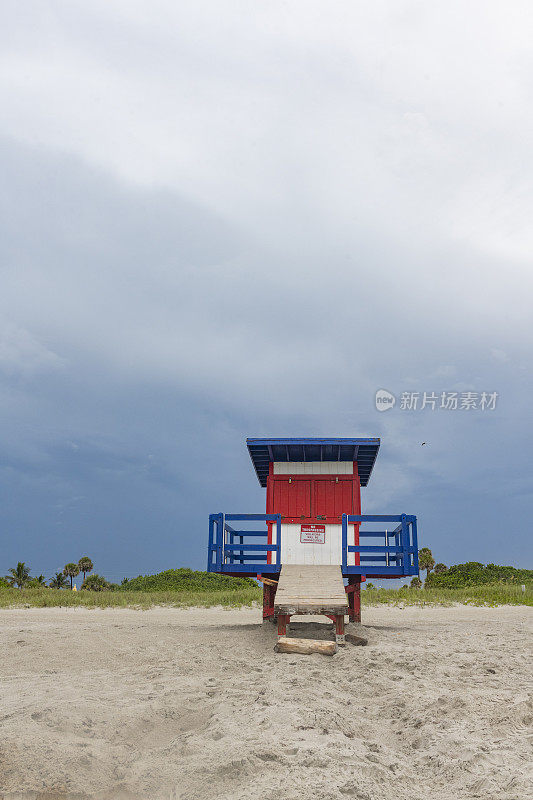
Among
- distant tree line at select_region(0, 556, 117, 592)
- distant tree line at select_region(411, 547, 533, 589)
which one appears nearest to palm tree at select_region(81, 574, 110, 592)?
distant tree line at select_region(0, 556, 117, 592)

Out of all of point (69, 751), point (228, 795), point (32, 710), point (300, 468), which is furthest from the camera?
point (300, 468)

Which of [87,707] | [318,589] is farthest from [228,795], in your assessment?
[318,589]

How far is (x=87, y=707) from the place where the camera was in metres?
6.67

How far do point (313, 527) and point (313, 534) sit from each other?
0.68ft

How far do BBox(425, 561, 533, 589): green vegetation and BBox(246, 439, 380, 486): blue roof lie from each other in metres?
24.4

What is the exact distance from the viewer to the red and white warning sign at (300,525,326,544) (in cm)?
1633

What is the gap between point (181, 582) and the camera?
125 ft

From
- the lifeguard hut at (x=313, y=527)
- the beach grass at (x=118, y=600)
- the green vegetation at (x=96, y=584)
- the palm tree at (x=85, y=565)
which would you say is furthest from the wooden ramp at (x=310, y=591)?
the palm tree at (x=85, y=565)

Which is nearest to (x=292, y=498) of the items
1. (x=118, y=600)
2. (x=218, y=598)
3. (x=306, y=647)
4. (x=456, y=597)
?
(x=306, y=647)

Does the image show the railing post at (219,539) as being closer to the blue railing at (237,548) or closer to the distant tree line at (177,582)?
the blue railing at (237,548)

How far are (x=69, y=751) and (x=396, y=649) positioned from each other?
7.42m

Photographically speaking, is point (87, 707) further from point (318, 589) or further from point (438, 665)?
point (318, 589)

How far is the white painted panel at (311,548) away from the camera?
16141 millimetres

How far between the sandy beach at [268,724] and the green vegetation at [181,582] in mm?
26532
